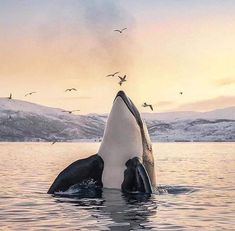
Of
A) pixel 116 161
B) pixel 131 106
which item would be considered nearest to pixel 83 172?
pixel 116 161

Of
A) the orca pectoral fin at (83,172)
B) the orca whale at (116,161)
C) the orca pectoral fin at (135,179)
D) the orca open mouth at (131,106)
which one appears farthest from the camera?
the orca open mouth at (131,106)

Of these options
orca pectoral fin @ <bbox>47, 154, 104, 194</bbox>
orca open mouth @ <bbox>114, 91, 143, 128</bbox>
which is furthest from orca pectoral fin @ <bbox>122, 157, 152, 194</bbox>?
orca open mouth @ <bbox>114, 91, 143, 128</bbox>

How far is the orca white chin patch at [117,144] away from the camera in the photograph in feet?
72.5

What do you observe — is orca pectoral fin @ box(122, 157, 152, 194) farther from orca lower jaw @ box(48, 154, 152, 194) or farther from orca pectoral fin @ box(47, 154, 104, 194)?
orca pectoral fin @ box(47, 154, 104, 194)

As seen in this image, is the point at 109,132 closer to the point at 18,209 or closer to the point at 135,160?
the point at 135,160

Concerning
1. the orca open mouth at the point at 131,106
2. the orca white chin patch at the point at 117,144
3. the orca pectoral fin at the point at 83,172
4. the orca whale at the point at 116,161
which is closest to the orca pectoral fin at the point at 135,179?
the orca whale at the point at 116,161

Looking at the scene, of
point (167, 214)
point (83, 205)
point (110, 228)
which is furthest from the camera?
point (83, 205)

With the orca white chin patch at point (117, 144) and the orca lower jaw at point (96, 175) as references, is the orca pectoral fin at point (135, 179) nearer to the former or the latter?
the orca lower jaw at point (96, 175)

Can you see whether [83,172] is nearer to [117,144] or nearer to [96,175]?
[96,175]

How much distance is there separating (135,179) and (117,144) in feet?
5.29

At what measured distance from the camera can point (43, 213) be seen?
61.6 feet

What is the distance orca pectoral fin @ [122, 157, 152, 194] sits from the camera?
21.5 m

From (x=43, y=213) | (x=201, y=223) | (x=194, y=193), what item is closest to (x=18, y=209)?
(x=43, y=213)

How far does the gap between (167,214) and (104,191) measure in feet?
12.5
